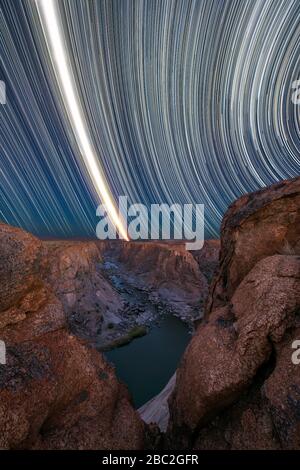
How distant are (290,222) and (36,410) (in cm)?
1196

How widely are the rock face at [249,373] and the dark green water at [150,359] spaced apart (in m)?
30.4

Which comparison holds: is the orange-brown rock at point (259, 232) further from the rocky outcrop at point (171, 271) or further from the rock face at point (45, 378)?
the rocky outcrop at point (171, 271)

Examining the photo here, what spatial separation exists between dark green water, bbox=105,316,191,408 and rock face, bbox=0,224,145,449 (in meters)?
29.8

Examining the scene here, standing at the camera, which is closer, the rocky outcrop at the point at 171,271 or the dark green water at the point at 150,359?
the dark green water at the point at 150,359

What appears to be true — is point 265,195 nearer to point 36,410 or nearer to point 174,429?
point 174,429

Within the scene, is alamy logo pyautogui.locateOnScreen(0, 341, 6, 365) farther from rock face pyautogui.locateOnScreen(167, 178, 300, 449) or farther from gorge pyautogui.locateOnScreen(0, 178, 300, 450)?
rock face pyautogui.locateOnScreen(167, 178, 300, 449)

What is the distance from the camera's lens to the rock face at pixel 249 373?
7039mm

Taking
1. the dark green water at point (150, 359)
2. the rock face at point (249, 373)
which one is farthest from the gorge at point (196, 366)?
the dark green water at point (150, 359)

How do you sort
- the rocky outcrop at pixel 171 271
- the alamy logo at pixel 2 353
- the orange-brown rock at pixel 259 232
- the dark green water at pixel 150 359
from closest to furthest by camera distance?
the alamy logo at pixel 2 353
the orange-brown rock at pixel 259 232
the dark green water at pixel 150 359
the rocky outcrop at pixel 171 271

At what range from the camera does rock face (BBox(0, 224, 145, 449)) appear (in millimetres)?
7762

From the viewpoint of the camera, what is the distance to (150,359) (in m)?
50.5

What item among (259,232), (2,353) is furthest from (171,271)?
(2,353)

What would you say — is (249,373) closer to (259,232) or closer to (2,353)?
→ (259,232)

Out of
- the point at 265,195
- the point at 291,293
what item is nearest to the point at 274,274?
the point at 291,293
